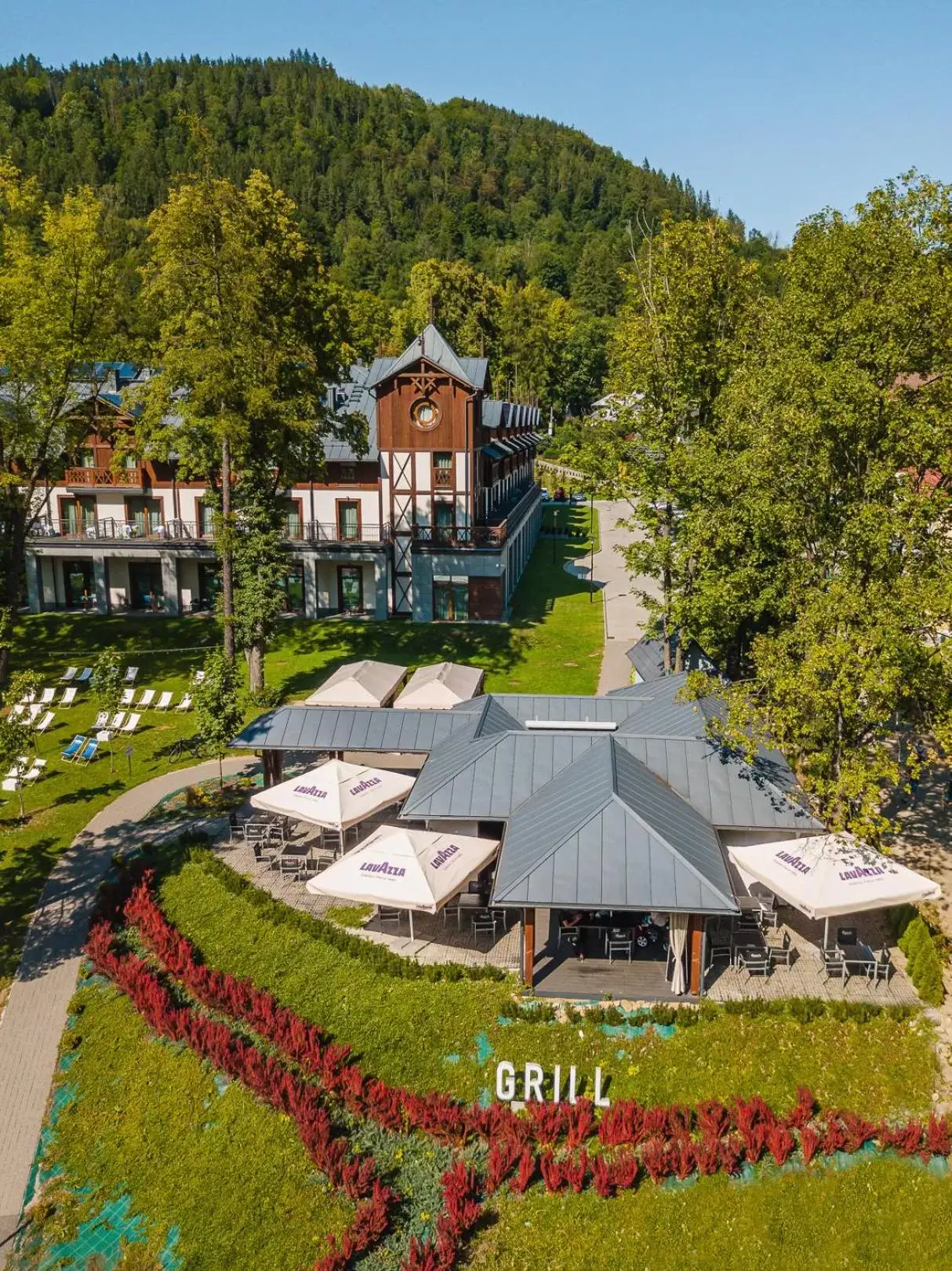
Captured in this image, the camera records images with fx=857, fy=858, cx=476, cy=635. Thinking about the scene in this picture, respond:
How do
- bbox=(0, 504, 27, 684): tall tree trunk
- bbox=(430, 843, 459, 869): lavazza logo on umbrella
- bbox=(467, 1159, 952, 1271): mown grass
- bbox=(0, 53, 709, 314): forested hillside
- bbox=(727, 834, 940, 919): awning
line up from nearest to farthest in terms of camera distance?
1. bbox=(467, 1159, 952, 1271): mown grass
2. bbox=(727, 834, 940, 919): awning
3. bbox=(430, 843, 459, 869): lavazza logo on umbrella
4. bbox=(0, 504, 27, 684): tall tree trunk
5. bbox=(0, 53, 709, 314): forested hillside

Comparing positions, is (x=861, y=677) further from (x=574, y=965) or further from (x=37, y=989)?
(x=37, y=989)

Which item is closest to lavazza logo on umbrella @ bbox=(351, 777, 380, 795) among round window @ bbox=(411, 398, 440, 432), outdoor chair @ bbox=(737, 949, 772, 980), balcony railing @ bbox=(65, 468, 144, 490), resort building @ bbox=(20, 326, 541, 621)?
outdoor chair @ bbox=(737, 949, 772, 980)

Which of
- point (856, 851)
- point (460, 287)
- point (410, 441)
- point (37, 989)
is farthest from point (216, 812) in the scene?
point (460, 287)

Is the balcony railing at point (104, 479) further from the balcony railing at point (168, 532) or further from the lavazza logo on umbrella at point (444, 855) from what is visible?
the lavazza logo on umbrella at point (444, 855)

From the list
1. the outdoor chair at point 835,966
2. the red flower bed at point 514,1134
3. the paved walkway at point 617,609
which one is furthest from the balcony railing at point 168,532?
the red flower bed at point 514,1134

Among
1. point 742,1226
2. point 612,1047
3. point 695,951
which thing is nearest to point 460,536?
point 695,951

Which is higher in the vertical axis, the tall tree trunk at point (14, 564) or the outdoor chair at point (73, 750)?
the tall tree trunk at point (14, 564)

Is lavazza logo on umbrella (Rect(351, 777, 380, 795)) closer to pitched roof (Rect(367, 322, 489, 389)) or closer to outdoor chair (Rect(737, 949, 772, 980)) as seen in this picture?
outdoor chair (Rect(737, 949, 772, 980))
